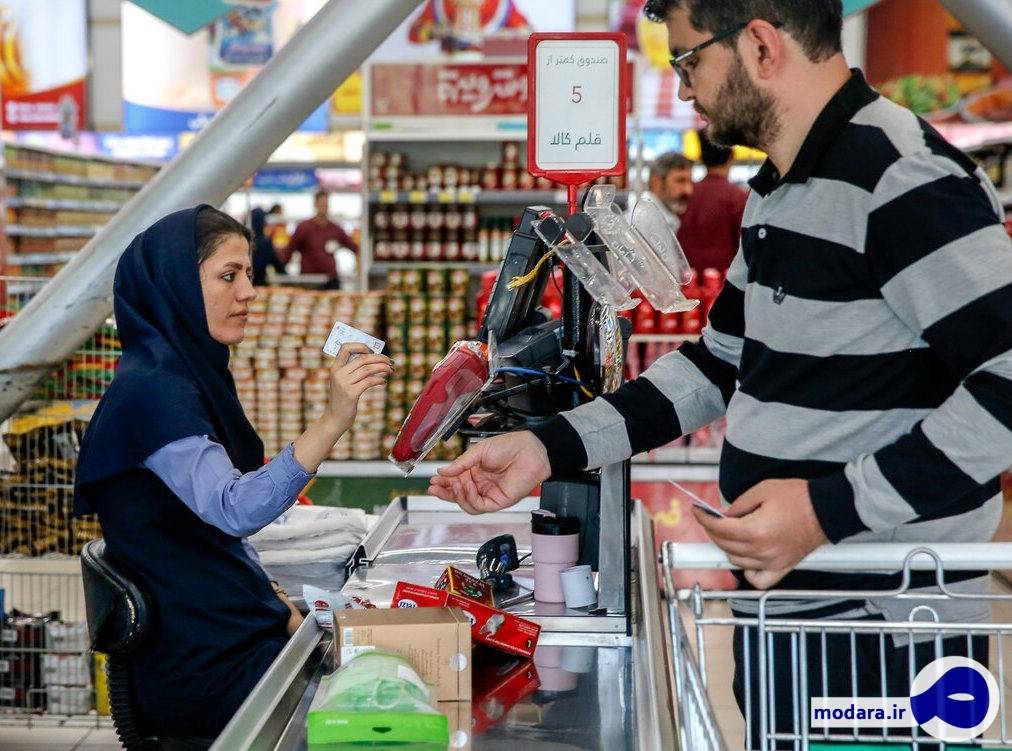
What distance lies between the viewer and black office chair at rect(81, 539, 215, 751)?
2352 millimetres

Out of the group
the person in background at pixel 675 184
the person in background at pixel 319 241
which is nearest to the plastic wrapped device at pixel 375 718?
the person in background at pixel 675 184

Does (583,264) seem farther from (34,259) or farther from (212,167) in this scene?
(34,259)

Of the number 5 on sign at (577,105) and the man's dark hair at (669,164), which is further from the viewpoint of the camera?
the man's dark hair at (669,164)

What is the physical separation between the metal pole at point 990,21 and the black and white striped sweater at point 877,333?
72.8 inches

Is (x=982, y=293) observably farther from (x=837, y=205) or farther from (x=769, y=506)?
(x=769, y=506)

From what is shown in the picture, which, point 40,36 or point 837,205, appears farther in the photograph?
point 40,36

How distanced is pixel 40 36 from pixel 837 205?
1503 cm

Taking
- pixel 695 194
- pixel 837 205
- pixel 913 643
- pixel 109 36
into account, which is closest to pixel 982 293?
pixel 837 205

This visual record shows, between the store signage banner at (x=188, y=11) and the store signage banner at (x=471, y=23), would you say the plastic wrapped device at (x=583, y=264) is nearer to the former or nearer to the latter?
the store signage banner at (x=188, y=11)

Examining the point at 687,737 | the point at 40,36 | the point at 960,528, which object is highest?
the point at 40,36

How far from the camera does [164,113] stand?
14.7 m

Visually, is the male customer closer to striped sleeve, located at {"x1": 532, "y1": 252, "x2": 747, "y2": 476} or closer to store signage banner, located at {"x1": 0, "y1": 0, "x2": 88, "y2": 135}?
striped sleeve, located at {"x1": 532, "y1": 252, "x2": 747, "y2": 476}

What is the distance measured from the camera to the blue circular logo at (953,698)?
1.63m

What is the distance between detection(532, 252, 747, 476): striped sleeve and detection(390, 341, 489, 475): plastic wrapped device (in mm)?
136
